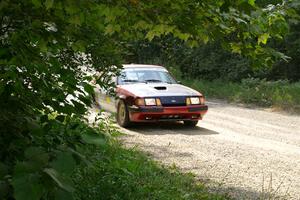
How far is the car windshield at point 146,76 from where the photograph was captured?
1276 cm

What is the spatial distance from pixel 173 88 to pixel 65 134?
9719mm

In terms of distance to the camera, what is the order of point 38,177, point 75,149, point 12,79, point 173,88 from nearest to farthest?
point 38,177 → point 75,149 → point 12,79 → point 173,88

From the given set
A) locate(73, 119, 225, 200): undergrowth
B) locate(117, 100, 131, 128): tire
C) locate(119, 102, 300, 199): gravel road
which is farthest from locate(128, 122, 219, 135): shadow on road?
locate(73, 119, 225, 200): undergrowth

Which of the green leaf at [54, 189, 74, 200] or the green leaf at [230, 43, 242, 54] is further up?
the green leaf at [230, 43, 242, 54]

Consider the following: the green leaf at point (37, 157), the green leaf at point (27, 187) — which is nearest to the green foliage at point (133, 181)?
the green leaf at point (37, 157)

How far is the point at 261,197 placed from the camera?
20.0ft

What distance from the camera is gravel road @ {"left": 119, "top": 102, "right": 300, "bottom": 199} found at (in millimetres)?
6852

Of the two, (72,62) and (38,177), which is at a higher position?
(72,62)

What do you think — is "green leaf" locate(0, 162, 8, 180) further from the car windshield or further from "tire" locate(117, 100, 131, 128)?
the car windshield

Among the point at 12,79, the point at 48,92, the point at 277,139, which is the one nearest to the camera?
the point at 12,79

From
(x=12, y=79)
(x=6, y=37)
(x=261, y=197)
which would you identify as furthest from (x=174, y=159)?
(x=12, y=79)

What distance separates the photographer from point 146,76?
13.1m

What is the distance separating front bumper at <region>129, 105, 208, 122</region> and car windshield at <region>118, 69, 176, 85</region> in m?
1.34

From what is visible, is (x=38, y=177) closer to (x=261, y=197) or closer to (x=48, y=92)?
(x=48, y=92)
